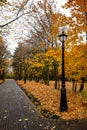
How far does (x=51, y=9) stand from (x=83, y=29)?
1278cm

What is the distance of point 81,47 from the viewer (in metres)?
18.6

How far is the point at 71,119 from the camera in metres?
12.0

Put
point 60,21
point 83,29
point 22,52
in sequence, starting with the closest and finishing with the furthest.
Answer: point 83,29 → point 60,21 → point 22,52

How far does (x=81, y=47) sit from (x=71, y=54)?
208 centimetres

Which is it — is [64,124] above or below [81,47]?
below

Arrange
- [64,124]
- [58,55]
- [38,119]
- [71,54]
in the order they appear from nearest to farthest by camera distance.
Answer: [64,124], [38,119], [71,54], [58,55]

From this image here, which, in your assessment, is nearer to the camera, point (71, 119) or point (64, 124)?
point (64, 124)

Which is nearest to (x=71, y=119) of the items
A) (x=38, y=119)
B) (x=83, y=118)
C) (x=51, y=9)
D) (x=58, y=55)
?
(x=83, y=118)

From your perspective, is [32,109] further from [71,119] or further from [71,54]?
[71,54]

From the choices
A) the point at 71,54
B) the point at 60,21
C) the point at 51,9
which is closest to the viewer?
the point at 60,21

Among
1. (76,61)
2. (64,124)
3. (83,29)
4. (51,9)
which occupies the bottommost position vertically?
(64,124)

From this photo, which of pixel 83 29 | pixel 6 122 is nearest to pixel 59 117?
pixel 6 122

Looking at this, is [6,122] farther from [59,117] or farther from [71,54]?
[71,54]

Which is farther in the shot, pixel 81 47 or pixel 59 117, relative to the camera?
pixel 81 47
